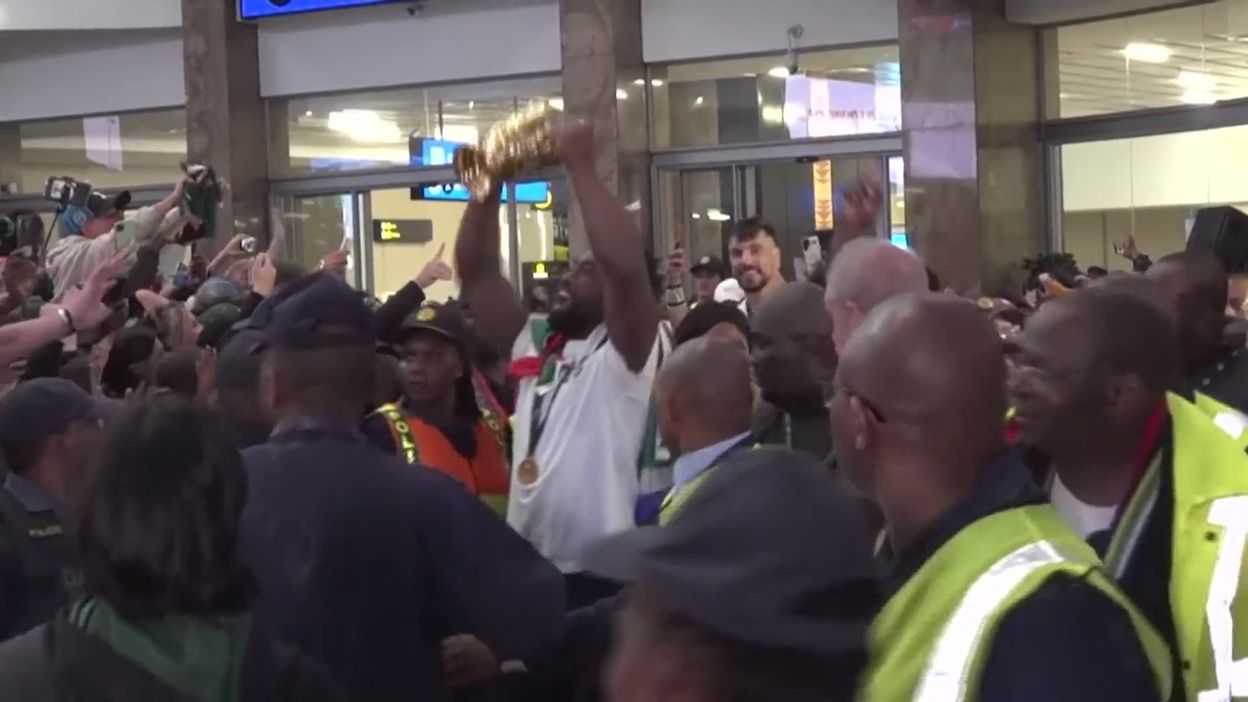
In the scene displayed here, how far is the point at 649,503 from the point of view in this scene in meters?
4.74

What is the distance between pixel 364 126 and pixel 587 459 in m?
12.7

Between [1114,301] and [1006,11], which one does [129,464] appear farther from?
[1006,11]

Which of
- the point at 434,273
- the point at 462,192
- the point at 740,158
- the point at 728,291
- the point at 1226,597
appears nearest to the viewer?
the point at 1226,597

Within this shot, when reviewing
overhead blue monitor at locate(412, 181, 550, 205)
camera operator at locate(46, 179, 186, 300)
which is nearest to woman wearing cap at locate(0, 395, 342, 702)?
camera operator at locate(46, 179, 186, 300)

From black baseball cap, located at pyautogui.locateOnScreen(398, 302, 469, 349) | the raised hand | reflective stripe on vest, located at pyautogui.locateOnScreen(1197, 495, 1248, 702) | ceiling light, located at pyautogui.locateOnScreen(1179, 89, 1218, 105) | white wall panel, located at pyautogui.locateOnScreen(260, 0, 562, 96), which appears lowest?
reflective stripe on vest, located at pyautogui.locateOnScreen(1197, 495, 1248, 702)

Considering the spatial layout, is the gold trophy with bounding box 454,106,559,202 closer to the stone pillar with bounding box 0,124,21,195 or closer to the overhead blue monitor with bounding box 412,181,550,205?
the overhead blue monitor with bounding box 412,181,550,205

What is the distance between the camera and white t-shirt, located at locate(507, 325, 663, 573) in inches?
189

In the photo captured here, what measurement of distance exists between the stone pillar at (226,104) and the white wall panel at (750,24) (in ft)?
14.2

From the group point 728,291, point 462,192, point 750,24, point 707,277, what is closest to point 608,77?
point 750,24

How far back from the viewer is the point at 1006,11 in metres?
13.6

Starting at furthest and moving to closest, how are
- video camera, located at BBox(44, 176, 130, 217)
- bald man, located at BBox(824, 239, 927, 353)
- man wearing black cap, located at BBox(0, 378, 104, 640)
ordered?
video camera, located at BBox(44, 176, 130, 217), bald man, located at BBox(824, 239, 927, 353), man wearing black cap, located at BBox(0, 378, 104, 640)

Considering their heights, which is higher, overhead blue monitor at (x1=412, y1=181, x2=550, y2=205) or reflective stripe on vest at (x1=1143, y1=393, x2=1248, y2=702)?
overhead blue monitor at (x1=412, y1=181, x2=550, y2=205)

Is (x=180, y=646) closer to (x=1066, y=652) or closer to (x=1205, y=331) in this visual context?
(x=1066, y=652)

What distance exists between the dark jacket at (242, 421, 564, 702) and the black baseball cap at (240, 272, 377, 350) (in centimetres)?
18
